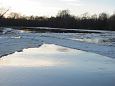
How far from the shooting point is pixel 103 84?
948 centimetres

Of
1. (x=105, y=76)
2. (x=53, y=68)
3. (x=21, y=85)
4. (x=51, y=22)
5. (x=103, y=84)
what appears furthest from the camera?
(x=51, y=22)

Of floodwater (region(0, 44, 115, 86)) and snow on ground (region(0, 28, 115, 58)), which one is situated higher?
floodwater (region(0, 44, 115, 86))

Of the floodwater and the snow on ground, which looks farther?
the snow on ground

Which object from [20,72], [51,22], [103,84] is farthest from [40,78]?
[51,22]

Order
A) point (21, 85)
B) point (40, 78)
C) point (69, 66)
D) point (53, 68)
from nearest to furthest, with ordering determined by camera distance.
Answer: point (21, 85) → point (40, 78) → point (53, 68) → point (69, 66)

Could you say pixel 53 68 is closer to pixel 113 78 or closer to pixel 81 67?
pixel 81 67

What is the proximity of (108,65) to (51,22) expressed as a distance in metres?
107

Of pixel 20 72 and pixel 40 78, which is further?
pixel 20 72

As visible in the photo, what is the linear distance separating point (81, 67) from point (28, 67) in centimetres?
213

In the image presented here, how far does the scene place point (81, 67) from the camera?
12.8 meters

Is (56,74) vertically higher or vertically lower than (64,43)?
higher

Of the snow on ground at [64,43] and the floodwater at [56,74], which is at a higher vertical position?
the floodwater at [56,74]

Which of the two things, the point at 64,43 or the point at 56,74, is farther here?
the point at 64,43

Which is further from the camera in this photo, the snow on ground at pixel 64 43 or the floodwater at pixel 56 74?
the snow on ground at pixel 64 43
